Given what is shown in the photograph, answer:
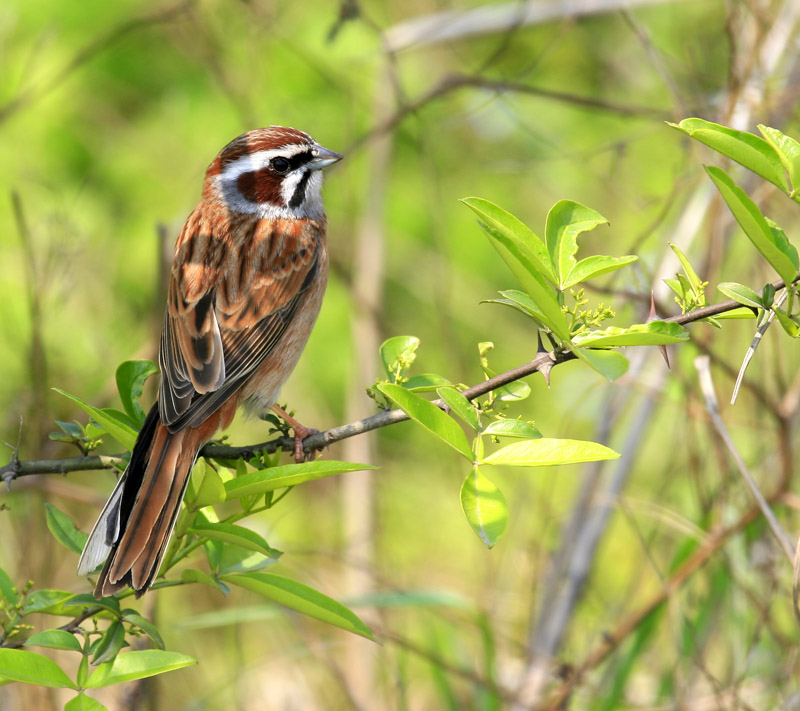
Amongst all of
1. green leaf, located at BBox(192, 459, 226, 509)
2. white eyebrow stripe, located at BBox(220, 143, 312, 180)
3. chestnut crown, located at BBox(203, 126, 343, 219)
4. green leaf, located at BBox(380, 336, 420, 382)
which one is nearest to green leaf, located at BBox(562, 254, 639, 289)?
green leaf, located at BBox(380, 336, 420, 382)

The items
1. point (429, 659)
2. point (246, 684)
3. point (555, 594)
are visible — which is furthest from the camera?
point (246, 684)

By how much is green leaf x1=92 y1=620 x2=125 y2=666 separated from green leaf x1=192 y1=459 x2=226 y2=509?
284mm

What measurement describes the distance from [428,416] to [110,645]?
0.73 meters

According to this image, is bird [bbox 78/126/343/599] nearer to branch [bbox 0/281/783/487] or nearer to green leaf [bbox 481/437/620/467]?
branch [bbox 0/281/783/487]

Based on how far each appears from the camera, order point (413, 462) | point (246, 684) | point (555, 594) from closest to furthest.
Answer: point (555, 594) < point (246, 684) < point (413, 462)

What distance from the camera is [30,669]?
164cm

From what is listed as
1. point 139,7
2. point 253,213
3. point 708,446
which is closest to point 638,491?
point 708,446

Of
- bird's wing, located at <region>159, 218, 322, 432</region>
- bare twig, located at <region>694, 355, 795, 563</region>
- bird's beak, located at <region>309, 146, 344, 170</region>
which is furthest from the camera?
bird's beak, located at <region>309, 146, 344, 170</region>

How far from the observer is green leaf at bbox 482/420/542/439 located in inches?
68.1

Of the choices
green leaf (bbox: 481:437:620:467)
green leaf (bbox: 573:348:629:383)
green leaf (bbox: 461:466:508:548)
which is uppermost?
green leaf (bbox: 573:348:629:383)

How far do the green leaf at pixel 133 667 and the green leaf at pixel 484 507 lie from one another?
21.6 inches

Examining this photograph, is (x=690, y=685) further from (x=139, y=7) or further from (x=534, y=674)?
(x=139, y=7)

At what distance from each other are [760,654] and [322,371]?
296 cm

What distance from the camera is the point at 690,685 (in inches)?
129
